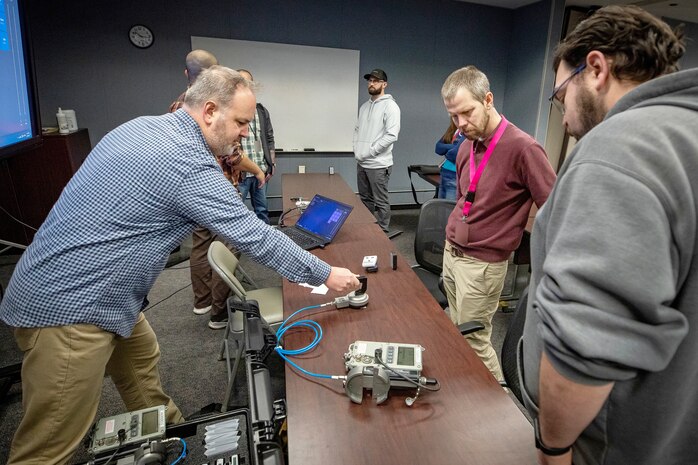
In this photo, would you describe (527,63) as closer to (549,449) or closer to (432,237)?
(432,237)

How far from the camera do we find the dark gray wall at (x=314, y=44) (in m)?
4.02

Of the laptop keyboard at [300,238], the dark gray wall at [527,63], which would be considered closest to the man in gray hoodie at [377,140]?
the laptop keyboard at [300,238]

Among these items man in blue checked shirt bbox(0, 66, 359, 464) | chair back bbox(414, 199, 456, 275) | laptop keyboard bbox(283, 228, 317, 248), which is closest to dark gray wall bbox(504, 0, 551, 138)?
chair back bbox(414, 199, 456, 275)

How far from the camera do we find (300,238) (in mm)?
2137

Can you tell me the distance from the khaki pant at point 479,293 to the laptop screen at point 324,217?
2.18 ft

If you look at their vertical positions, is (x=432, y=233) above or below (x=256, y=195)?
A: above

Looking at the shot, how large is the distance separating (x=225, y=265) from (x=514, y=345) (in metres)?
1.34

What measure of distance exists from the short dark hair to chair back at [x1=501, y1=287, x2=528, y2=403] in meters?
0.79

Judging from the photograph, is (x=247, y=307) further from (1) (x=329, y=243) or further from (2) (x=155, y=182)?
(1) (x=329, y=243)

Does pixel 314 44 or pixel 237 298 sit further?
pixel 314 44

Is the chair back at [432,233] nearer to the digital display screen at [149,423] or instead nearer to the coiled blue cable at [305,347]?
the coiled blue cable at [305,347]

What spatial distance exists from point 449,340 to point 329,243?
39.8 inches

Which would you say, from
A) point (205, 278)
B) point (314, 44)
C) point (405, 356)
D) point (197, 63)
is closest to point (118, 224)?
point (405, 356)

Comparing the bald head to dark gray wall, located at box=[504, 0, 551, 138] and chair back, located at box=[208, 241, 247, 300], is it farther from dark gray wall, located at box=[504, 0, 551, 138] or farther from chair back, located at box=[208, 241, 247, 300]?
dark gray wall, located at box=[504, 0, 551, 138]
